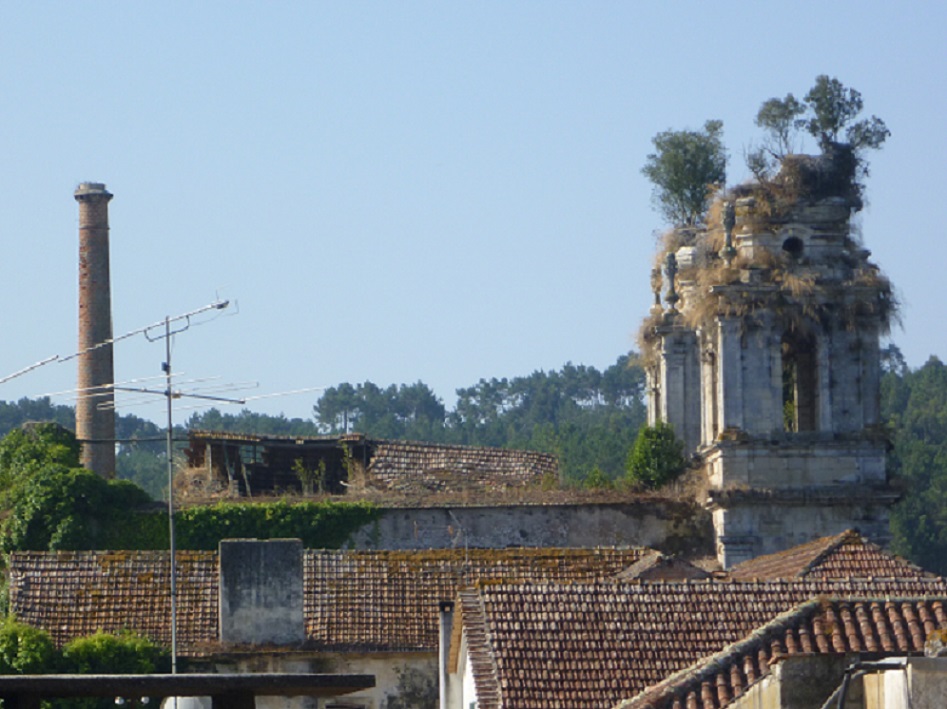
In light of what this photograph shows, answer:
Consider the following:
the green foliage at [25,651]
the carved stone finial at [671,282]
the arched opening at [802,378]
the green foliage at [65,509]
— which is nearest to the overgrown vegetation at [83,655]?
the green foliage at [25,651]

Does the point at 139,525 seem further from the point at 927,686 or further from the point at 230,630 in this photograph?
the point at 927,686

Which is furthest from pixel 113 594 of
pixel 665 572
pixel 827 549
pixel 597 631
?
pixel 597 631

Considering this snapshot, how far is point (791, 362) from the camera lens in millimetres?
42156

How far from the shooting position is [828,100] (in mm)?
42062

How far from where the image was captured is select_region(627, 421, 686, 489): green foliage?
140 feet

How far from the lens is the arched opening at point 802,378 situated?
41188mm

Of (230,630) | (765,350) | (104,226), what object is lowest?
(230,630)

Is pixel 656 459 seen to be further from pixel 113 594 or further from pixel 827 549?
pixel 827 549

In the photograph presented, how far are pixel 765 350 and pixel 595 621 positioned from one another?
18.8 meters

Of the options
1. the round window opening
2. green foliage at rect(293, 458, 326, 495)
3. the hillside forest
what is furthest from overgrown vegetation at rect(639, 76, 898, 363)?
the hillside forest

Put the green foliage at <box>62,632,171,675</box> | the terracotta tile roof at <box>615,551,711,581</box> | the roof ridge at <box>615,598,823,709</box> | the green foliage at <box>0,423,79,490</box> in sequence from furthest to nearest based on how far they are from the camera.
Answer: the green foliage at <box>0,423,79,490</box>, the green foliage at <box>62,632,171,675</box>, the terracotta tile roof at <box>615,551,711,581</box>, the roof ridge at <box>615,598,823,709</box>

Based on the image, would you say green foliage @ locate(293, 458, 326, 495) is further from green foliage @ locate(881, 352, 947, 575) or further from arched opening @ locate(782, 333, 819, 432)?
green foliage @ locate(881, 352, 947, 575)

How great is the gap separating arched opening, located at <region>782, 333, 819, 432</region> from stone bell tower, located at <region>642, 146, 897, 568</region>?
0.11ft

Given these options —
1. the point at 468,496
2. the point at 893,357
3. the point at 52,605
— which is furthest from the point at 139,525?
the point at 893,357
